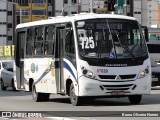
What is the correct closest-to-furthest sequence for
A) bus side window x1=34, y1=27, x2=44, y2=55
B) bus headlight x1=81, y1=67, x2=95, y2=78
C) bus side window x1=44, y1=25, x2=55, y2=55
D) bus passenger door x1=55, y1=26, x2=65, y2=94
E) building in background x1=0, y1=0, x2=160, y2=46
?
bus headlight x1=81, y1=67, x2=95, y2=78 < bus passenger door x1=55, y1=26, x2=65, y2=94 < bus side window x1=44, y1=25, x2=55, y2=55 < bus side window x1=34, y1=27, x2=44, y2=55 < building in background x1=0, y1=0, x2=160, y2=46

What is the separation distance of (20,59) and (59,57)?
14.5ft

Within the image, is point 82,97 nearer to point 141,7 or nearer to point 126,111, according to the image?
point 126,111

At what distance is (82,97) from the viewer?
18.0 metres

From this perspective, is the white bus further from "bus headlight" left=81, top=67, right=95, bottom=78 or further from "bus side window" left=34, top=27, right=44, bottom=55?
"bus side window" left=34, top=27, right=44, bottom=55

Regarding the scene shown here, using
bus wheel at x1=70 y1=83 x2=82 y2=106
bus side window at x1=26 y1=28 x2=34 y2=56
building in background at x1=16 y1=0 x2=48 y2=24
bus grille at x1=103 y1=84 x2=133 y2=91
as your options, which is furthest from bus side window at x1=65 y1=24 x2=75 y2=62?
building in background at x1=16 y1=0 x2=48 y2=24

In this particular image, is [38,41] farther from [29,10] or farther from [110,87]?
[29,10]

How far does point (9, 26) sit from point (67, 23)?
4038 inches

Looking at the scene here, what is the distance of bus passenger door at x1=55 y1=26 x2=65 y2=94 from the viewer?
19000 millimetres

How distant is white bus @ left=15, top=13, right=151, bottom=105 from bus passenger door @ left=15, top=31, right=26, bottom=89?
3.01 metres

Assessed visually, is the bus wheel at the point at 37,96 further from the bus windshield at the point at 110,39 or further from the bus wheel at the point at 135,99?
the bus windshield at the point at 110,39

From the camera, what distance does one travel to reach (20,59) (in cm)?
2322

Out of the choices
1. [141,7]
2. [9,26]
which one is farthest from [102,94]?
[141,7]

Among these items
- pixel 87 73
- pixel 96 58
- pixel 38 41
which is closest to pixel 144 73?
pixel 96 58

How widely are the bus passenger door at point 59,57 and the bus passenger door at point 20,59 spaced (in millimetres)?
3916
